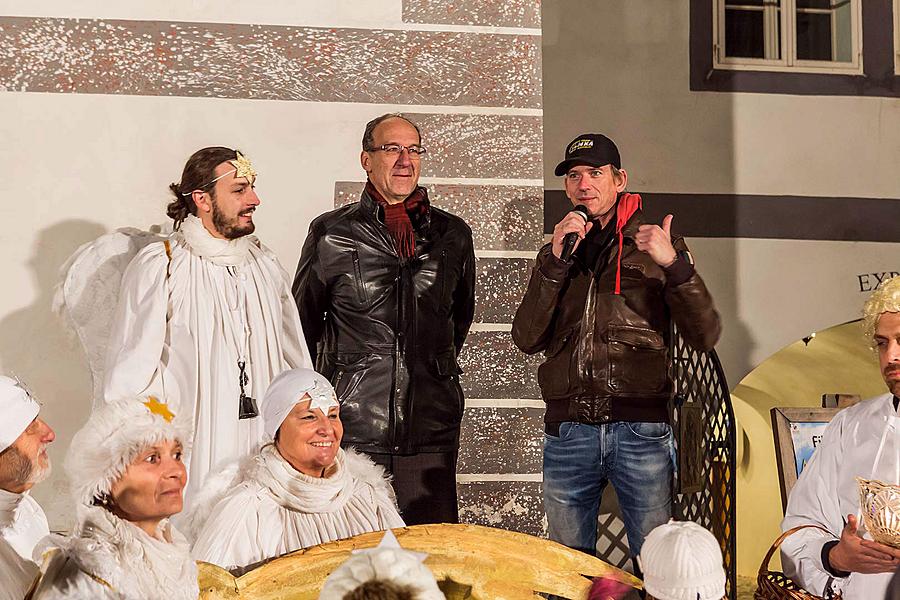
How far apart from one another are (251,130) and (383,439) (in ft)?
5.25

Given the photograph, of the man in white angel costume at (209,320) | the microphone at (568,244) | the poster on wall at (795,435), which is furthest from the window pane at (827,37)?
the man in white angel costume at (209,320)

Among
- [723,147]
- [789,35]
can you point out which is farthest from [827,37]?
[723,147]

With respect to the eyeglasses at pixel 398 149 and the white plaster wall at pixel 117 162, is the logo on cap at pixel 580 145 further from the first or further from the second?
the white plaster wall at pixel 117 162

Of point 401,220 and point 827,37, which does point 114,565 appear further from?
point 827,37

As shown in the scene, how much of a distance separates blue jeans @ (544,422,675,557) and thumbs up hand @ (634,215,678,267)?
25.0 inches

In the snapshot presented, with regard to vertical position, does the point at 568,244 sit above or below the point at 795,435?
above

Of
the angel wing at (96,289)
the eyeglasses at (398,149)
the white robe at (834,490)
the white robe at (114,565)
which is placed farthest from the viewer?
the angel wing at (96,289)

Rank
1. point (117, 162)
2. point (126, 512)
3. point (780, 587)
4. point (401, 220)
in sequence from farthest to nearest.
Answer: point (117, 162) < point (401, 220) < point (780, 587) < point (126, 512)

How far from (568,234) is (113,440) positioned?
6.67 ft

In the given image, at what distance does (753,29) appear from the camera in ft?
29.3

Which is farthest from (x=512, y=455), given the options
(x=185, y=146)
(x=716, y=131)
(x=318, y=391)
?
(x=716, y=131)

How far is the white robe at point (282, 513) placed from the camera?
3.58 m

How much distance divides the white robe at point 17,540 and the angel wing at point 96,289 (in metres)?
1.41

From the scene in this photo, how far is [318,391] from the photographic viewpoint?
3.85 m
